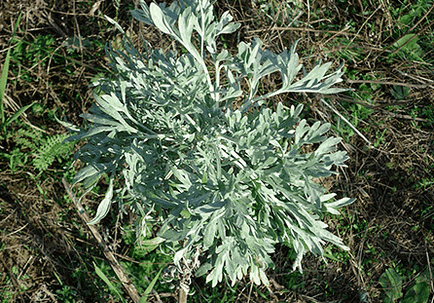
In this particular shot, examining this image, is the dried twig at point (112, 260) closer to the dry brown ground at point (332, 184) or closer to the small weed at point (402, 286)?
the dry brown ground at point (332, 184)

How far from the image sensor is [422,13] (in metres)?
2.64

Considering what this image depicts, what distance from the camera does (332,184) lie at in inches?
102

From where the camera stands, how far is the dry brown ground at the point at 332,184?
2.54m

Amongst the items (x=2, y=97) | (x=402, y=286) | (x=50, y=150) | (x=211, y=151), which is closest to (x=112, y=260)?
(x=50, y=150)

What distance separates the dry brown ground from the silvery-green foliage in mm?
1134

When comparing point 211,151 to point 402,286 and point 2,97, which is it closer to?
point 2,97

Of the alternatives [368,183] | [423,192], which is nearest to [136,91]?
[368,183]

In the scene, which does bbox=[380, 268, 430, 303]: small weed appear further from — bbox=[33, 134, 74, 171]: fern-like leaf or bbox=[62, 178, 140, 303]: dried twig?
bbox=[33, 134, 74, 171]: fern-like leaf

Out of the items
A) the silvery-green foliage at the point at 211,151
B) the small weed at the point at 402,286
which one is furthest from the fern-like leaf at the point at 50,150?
the small weed at the point at 402,286

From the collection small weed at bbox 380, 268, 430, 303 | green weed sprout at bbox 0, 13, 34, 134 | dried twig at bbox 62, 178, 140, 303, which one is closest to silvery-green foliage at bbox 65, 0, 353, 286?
dried twig at bbox 62, 178, 140, 303

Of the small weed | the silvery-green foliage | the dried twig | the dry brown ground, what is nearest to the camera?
the silvery-green foliage

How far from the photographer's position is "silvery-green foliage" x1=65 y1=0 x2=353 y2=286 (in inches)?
51.9

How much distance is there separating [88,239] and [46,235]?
0.84ft

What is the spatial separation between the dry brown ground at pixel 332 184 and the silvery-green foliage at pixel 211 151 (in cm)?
113
